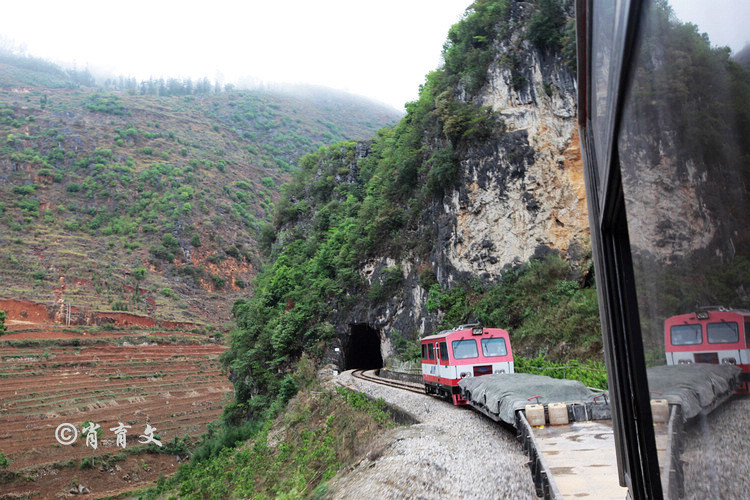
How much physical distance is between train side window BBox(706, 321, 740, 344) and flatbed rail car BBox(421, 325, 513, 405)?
484 inches

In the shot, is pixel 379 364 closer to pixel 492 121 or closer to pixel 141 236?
pixel 492 121

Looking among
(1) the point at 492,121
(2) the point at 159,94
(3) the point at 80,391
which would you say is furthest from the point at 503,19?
(2) the point at 159,94

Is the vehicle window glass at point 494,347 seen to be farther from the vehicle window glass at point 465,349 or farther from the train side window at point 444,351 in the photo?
the train side window at point 444,351

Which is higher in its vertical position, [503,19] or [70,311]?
[503,19]

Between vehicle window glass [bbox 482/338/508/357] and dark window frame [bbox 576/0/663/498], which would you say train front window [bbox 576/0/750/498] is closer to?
dark window frame [bbox 576/0/663/498]

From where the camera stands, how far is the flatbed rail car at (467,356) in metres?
12.7

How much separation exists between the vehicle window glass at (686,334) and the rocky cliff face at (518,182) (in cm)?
2036

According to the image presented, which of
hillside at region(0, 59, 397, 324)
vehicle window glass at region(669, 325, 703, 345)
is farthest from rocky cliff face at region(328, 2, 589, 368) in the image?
hillside at region(0, 59, 397, 324)

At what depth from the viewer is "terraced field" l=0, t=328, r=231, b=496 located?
3638 centimetres

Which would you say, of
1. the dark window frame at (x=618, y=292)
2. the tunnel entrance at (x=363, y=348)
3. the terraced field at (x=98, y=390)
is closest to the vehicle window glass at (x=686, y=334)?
the dark window frame at (x=618, y=292)

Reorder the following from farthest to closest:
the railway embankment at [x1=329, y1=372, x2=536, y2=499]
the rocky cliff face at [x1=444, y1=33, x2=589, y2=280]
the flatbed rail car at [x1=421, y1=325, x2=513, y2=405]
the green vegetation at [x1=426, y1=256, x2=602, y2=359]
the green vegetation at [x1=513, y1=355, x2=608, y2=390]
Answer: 1. the rocky cliff face at [x1=444, y1=33, x2=589, y2=280]
2. the green vegetation at [x1=426, y1=256, x2=602, y2=359]
3. the flatbed rail car at [x1=421, y1=325, x2=513, y2=405]
4. the green vegetation at [x1=513, y1=355, x2=608, y2=390]
5. the railway embankment at [x1=329, y1=372, x2=536, y2=499]

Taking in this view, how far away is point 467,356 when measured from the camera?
42.2ft

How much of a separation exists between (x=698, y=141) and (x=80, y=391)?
53407 millimetres

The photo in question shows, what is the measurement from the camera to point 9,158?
90.9m
